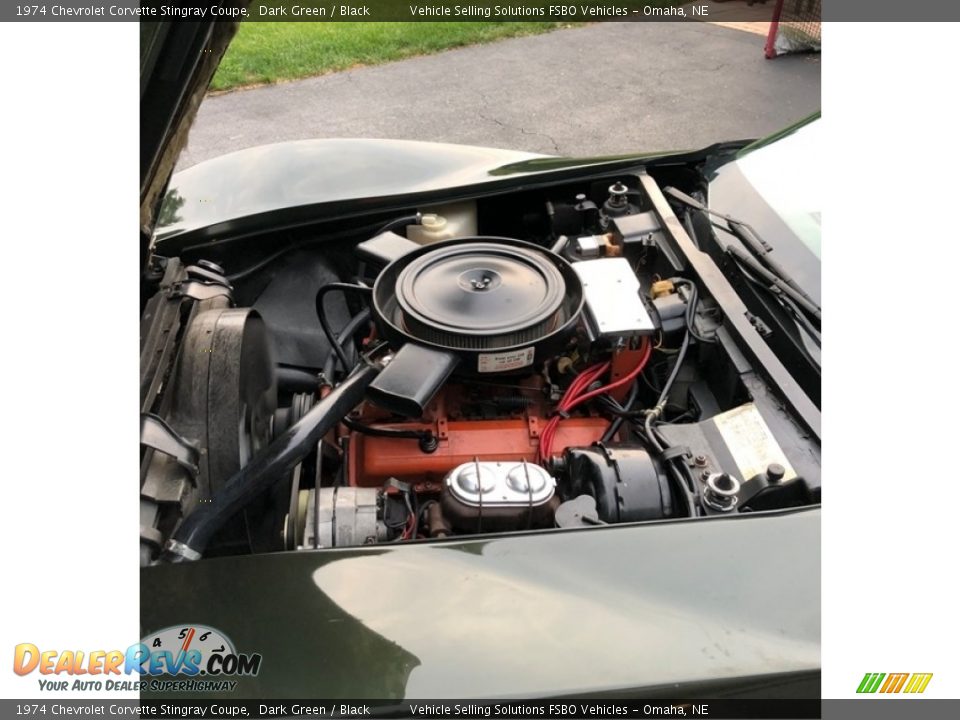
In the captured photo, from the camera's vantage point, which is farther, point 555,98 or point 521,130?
point 555,98

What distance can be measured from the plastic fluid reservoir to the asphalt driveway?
9.27 feet

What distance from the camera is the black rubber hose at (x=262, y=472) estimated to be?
1.29 metres

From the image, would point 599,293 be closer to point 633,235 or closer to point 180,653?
point 633,235

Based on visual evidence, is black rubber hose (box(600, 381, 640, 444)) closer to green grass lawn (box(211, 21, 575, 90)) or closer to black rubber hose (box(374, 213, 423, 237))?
black rubber hose (box(374, 213, 423, 237))

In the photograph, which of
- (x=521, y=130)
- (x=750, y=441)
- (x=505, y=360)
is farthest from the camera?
(x=521, y=130)

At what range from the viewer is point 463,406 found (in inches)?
69.2

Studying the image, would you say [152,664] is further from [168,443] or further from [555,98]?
[555,98]

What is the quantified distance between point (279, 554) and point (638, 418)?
82 centimetres

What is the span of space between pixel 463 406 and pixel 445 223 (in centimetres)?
68

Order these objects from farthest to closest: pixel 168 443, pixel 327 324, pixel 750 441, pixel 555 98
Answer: pixel 555 98, pixel 327 324, pixel 750 441, pixel 168 443

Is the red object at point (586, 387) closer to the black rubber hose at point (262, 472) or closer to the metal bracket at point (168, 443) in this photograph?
the black rubber hose at point (262, 472)

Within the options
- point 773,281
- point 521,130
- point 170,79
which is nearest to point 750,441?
point 773,281
